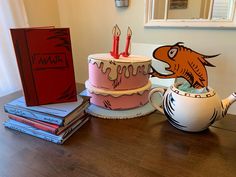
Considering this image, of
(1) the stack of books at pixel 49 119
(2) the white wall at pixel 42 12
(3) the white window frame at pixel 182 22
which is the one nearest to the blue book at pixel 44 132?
(1) the stack of books at pixel 49 119

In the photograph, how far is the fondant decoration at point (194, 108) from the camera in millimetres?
605

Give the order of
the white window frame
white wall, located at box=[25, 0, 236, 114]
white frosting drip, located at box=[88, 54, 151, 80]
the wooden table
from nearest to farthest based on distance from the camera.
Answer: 1. the wooden table
2. white frosting drip, located at box=[88, 54, 151, 80]
3. the white window frame
4. white wall, located at box=[25, 0, 236, 114]

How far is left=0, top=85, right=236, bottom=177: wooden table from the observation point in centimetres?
50

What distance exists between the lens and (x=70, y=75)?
28.1 inches

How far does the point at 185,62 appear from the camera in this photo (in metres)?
0.65

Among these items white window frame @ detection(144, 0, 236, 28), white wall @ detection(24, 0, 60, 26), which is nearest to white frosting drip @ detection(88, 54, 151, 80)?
white window frame @ detection(144, 0, 236, 28)

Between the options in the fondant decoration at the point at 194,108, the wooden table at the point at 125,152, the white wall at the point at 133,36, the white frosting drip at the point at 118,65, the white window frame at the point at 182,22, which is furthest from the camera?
the white wall at the point at 133,36

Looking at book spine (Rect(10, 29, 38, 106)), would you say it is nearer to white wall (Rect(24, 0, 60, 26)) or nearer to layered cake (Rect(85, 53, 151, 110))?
layered cake (Rect(85, 53, 151, 110))

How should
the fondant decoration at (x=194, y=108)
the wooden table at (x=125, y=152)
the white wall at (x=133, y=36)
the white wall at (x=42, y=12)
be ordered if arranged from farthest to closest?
1. the white wall at (x=42, y=12)
2. the white wall at (x=133, y=36)
3. the fondant decoration at (x=194, y=108)
4. the wooden table at (x=125, y=152)

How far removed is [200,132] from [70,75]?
52cm

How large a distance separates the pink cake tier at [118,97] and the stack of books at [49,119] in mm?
83

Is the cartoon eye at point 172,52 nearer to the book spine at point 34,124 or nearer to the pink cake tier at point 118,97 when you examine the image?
the pink cake tier at point 118,97

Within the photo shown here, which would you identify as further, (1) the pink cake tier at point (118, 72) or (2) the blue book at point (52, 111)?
(1) the pink cake tier at point (118, 72)

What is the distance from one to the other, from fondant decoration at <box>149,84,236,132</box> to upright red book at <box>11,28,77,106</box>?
0.37 meters
